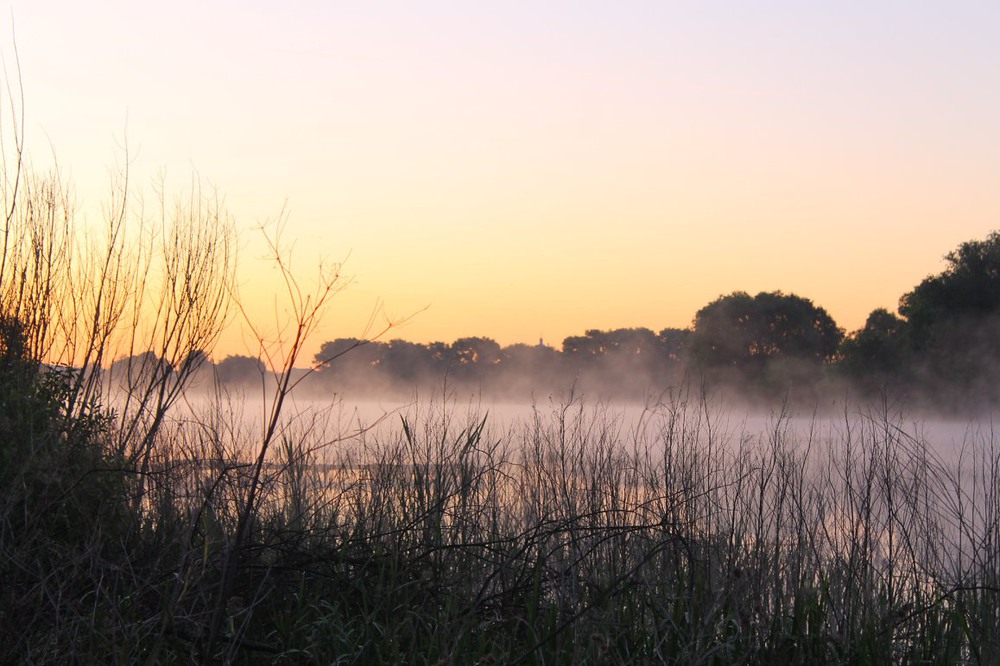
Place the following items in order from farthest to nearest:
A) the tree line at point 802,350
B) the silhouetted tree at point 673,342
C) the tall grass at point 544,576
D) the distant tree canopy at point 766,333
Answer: the silhouetted tree at point 673,342
the distant tree canopy at point 766,333
the tree line at point 802,350
the tall grass at point 544,576

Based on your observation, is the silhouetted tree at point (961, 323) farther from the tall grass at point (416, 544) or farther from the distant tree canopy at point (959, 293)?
the tall grass at point (416, 544)


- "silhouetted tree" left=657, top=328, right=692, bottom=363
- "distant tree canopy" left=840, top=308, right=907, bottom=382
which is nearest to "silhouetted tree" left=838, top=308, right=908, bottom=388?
"distant tree canopy" left=840, top=308, right=907, bottom=382

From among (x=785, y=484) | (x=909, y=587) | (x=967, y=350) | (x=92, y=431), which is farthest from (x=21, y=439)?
(x=967, y=350)

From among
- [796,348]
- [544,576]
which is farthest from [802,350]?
[544,576]

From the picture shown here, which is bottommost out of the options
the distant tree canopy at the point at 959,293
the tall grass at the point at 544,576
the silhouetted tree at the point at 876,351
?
the tall grass at the point at 544,576

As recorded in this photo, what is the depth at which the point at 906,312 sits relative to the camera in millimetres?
28219

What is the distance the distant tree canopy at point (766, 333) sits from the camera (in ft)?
121

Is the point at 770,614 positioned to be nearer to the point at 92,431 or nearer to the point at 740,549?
the point at 740,549

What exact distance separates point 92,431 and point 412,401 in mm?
2808

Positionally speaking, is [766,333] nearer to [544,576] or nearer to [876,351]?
[876,351]

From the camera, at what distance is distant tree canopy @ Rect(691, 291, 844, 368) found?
1447 inches

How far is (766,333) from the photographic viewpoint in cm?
3728

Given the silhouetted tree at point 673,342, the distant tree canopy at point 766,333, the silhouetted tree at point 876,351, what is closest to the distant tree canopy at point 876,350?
the silhouetted tree at point 876,351

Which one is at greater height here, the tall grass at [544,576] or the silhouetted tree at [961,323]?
the silhouetted tree at [961,323]
